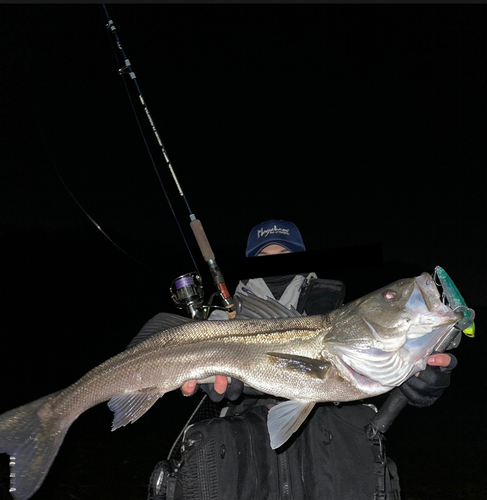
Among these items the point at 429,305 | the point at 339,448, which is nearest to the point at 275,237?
the point at 429,305

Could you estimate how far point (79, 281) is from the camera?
44.9 metres

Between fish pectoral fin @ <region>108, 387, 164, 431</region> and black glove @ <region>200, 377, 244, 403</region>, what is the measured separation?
0.42 meters

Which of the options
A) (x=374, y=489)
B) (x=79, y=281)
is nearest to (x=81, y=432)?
(x=374, y=489)

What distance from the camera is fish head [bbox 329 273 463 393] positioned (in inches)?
105

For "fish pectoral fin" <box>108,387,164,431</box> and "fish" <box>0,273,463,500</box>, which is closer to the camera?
"fish" <box>0,273,463,500</box>

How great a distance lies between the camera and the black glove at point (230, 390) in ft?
10.0

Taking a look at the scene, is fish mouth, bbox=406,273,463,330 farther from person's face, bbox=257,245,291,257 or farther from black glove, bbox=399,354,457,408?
person's face, bbox=257,245,291,257

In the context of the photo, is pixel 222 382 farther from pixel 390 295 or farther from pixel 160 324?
pixel 390 295

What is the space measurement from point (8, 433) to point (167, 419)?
1307cm

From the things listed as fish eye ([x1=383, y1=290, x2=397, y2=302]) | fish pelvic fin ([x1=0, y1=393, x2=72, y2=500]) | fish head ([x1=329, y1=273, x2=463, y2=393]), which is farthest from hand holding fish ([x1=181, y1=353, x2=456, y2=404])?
fish pelvic fin ([x1=0, y1=393, x2=72, y2=500])

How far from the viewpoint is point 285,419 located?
2.76 meters

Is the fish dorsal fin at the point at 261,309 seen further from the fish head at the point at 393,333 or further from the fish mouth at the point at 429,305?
the fish mouth at the point at 429,305

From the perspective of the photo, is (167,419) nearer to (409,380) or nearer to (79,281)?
(409,380)

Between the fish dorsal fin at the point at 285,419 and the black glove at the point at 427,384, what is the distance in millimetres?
747
